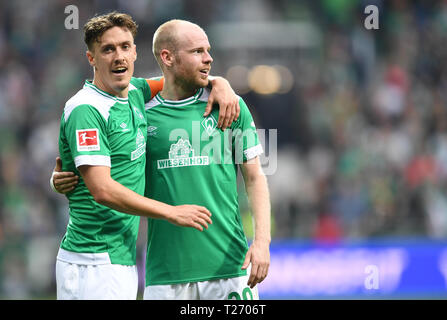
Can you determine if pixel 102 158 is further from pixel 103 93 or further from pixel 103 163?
pixel 103 93

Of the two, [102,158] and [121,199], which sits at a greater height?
[102,158]

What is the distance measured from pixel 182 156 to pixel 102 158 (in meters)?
0.59

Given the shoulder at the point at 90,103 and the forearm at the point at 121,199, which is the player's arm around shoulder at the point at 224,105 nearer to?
the shoulder at the point at 90,103

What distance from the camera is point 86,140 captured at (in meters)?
3.96

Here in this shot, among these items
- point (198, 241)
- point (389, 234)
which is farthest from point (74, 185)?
point (389, 234)

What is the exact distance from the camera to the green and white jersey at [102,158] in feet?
13.1

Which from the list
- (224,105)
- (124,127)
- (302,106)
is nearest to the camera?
(124,127)

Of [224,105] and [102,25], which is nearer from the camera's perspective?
[102,25]

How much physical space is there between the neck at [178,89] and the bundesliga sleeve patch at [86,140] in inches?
27.4

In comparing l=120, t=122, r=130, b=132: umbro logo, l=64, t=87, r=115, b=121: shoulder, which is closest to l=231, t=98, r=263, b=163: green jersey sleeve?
l=120, t=122, r=130, b=132: umbro logo

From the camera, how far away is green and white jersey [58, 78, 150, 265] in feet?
13.1

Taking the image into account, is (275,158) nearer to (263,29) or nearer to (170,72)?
(263,29)

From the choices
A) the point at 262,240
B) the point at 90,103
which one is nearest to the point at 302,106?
the point at 262,240

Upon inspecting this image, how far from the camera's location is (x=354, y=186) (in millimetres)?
11430
